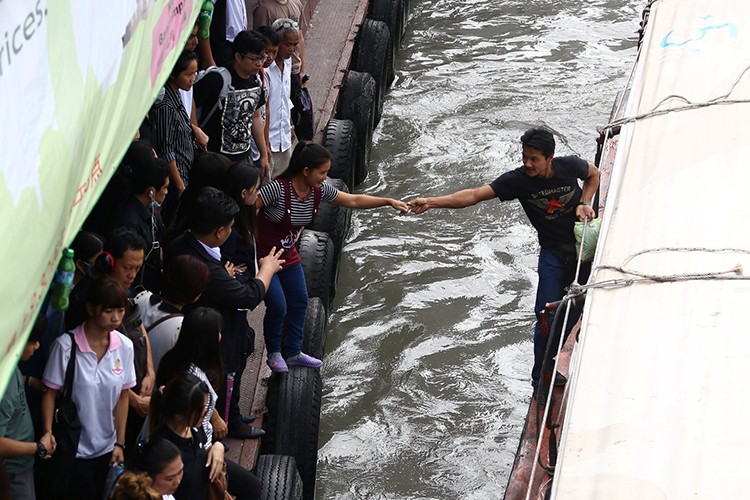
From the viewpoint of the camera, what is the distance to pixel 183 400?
177 inches

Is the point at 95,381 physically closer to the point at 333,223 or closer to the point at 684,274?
the point at 684,274

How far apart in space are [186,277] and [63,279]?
0.88m

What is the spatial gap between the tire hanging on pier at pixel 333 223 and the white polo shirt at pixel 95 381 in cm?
399

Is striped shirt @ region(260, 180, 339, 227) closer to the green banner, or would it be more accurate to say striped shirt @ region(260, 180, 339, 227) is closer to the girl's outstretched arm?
the girl's outstretched arm

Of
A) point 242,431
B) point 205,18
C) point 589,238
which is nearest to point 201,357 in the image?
point 242,431

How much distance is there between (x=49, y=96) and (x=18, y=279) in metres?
0.65

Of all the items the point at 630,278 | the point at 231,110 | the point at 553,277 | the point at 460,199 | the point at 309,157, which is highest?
the point at 309,157

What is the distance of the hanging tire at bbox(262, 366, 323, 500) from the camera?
6383mm

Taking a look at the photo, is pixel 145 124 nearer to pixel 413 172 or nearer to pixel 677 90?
pixel 677 90

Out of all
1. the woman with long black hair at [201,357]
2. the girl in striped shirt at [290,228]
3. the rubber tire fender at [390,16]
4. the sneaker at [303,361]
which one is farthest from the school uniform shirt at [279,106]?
the rubber tire fender at [390,16]

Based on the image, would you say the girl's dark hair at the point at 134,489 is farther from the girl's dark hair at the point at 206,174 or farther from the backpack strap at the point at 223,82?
the backpack strap at the point at 223,82

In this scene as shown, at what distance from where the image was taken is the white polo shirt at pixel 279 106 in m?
7.89

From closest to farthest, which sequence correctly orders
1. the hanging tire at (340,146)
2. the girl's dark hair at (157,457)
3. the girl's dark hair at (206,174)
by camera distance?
the girl's dark hair at (157,457), the girl's dark hair at (206,174), the hanging tire at (340,146)

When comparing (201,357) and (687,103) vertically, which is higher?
(687,103)
